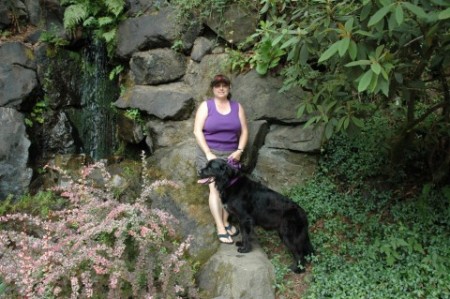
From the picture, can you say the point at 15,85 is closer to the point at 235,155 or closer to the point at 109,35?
the point at 109,35

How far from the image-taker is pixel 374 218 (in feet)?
14.6

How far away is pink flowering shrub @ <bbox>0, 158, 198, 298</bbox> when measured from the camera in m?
3.32

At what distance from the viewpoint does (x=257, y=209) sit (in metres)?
4.20

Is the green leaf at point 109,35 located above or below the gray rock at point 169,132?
above

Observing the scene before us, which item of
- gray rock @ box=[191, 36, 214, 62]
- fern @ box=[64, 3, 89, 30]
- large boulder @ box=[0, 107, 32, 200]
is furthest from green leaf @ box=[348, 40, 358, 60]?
fern @ box=[64, 3, 89, 30]

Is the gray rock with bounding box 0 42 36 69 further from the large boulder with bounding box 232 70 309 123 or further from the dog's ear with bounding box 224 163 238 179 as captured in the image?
the dog's ear with bounding box 224 163 238 179

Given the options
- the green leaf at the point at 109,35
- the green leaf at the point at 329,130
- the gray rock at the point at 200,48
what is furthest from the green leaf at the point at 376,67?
the green leaf at the point at 109,35

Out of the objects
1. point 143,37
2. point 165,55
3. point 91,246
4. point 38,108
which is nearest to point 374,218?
point 91,246

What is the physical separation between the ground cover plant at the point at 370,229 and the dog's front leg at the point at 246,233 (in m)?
0.33

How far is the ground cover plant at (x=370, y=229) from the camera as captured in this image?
3767 millimetres

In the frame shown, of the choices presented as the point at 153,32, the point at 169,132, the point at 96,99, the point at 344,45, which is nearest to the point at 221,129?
the point at 169,132

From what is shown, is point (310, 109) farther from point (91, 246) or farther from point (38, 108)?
point (38, 108)

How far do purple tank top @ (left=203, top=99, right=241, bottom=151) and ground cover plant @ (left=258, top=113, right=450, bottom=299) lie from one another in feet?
4.00

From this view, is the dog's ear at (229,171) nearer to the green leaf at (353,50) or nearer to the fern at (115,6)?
the green leaf at (353,50)
